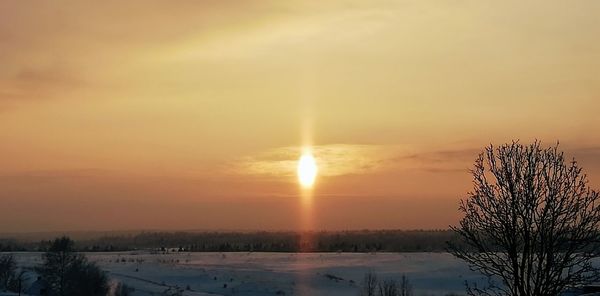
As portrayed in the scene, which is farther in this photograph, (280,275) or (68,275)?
(280,275)

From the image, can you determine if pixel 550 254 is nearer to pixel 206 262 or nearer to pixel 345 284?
pixel 345 284

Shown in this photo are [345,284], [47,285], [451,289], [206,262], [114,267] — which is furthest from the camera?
[206,262]

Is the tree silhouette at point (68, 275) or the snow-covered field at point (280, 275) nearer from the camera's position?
the tree silhouette at point (68, 275)

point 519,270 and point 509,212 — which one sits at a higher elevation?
point 509,212

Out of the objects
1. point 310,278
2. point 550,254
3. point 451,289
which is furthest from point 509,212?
point 310,278

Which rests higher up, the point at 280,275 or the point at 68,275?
the point at 68,275

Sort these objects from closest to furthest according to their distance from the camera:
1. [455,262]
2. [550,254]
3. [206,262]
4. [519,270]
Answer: [550,254] → [519,270] → [455,262] → [206,262]

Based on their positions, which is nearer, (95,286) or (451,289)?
(95,286)

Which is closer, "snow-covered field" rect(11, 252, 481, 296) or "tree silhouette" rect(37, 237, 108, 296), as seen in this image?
"tree silhouette" rect(37, 237, 108, 296)
